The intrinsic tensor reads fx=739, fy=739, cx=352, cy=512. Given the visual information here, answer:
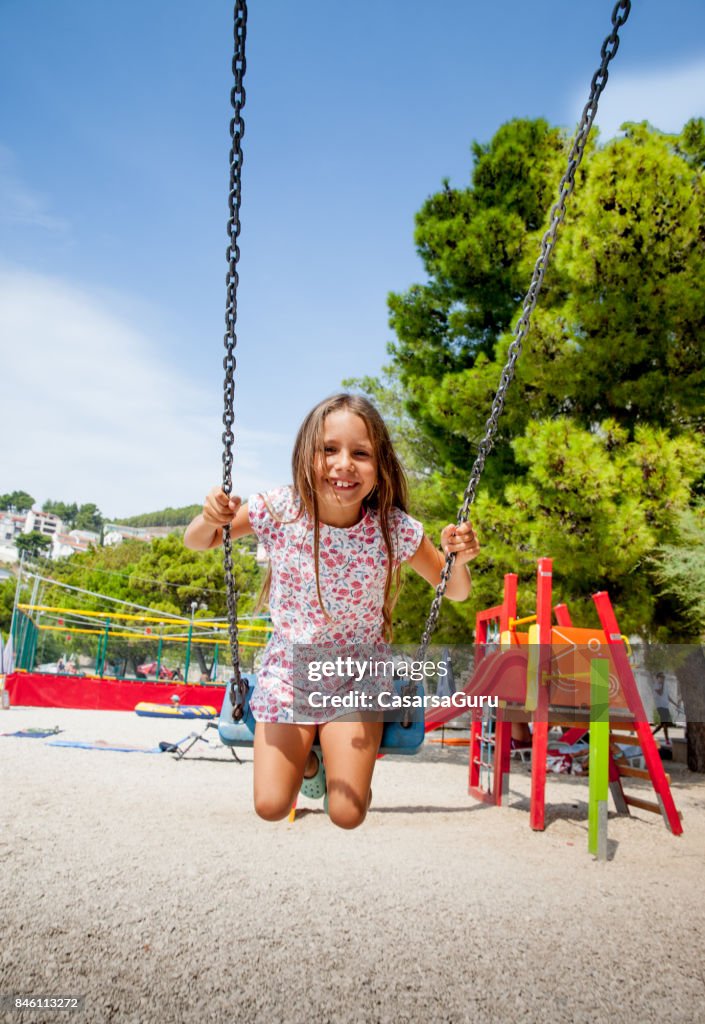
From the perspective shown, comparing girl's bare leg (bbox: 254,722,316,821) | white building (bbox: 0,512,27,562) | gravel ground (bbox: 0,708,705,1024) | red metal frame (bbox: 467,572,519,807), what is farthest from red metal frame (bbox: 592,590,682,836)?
white building (bbox: 0,512,27,562)

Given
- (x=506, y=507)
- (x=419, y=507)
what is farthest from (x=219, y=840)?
(x=419, y=507)

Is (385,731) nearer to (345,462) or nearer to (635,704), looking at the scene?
(345,462)

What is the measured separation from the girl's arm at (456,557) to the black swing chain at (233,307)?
0.72 m

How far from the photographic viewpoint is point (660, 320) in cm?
898

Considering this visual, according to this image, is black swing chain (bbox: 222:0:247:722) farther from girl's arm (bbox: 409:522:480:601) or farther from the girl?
girl's arm (bbox: 409:522:480:601)

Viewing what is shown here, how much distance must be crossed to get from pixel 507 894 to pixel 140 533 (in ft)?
626

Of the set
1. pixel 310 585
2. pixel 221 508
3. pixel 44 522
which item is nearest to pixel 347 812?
pixel 310 585

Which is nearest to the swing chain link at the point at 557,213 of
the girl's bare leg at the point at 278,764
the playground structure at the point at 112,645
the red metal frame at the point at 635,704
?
the girl's bare leg at the point at 278,764

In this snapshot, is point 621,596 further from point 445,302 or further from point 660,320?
point 445,302

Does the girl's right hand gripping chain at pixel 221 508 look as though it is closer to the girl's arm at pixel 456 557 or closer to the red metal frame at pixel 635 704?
the girl's arm at pixel 456 557

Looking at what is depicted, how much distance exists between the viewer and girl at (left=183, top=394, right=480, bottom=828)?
8.11ft

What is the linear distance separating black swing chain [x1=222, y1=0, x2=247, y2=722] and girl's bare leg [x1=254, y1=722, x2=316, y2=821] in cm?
24

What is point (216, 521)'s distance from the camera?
2.59 meters

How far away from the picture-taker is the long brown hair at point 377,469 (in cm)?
260
